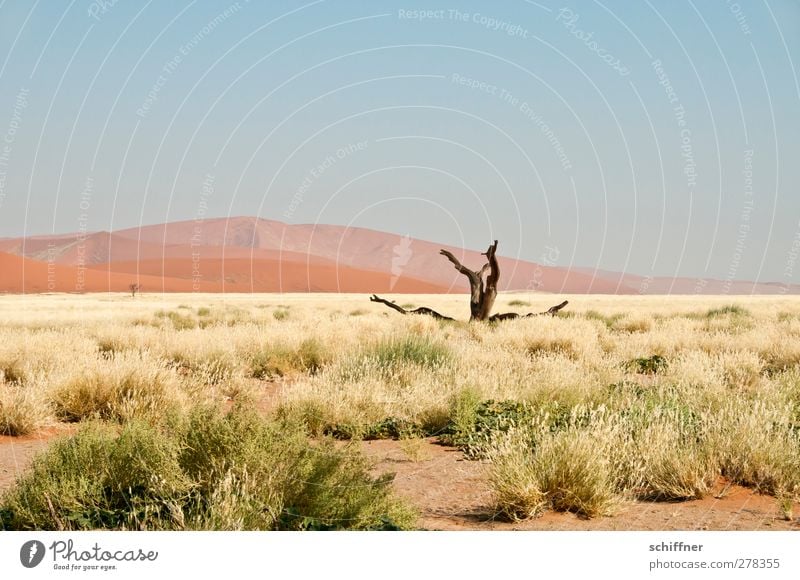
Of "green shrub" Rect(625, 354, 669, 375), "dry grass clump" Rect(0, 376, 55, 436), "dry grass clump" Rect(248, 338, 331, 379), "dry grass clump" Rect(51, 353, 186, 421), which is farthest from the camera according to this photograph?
"dry grass clump" Rect(248, 338, 331, 379)

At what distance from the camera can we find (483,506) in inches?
289

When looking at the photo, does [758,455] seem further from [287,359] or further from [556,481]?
[287,359]

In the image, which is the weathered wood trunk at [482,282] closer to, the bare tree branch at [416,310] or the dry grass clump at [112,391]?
the bare tree branch at [416,310]

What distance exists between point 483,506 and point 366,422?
3478 millimetres

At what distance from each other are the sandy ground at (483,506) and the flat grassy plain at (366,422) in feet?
0.39

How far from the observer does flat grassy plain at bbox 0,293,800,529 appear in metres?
6.22

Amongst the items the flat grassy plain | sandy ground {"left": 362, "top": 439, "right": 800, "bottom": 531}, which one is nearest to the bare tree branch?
the flat grassy plain

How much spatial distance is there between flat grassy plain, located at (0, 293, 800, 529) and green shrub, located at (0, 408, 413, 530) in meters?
0.02

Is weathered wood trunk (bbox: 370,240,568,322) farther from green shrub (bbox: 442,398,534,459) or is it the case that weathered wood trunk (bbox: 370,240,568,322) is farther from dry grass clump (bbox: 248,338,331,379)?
green shrub (bbox: 442,398,534,459)

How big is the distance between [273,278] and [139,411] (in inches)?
5565

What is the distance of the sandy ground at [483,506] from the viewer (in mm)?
6703

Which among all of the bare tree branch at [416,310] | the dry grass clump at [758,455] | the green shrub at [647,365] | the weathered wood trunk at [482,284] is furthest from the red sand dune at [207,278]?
the dry grass clump at [758,455]
